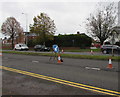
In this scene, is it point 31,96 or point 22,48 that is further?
point 22,48

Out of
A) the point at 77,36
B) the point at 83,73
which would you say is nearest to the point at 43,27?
the point at 77,36

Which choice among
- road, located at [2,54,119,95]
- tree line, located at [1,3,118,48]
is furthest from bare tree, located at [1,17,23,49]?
road, located at [2,54,119,95]

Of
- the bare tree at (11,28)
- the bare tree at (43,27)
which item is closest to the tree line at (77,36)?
the bare tree at (43,27)

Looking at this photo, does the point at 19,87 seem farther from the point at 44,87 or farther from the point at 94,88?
the point at 94,88

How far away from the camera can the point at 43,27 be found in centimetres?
3716

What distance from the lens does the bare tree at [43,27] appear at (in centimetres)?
3700

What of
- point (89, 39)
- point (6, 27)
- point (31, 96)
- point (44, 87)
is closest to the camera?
point (31, 96)

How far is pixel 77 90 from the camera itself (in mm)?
4887

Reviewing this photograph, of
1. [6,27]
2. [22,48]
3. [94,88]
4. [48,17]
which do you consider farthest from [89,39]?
[94,88]

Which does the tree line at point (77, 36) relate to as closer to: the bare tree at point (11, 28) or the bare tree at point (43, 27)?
the bare tree at point (43, 27)

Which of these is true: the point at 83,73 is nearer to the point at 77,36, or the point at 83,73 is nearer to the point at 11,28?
the point at 77,36

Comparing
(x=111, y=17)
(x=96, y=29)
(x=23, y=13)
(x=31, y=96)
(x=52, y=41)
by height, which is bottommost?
(x=31, y=96)

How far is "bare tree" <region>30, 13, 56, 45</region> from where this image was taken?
121 feet

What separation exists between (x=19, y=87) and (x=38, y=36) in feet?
110
